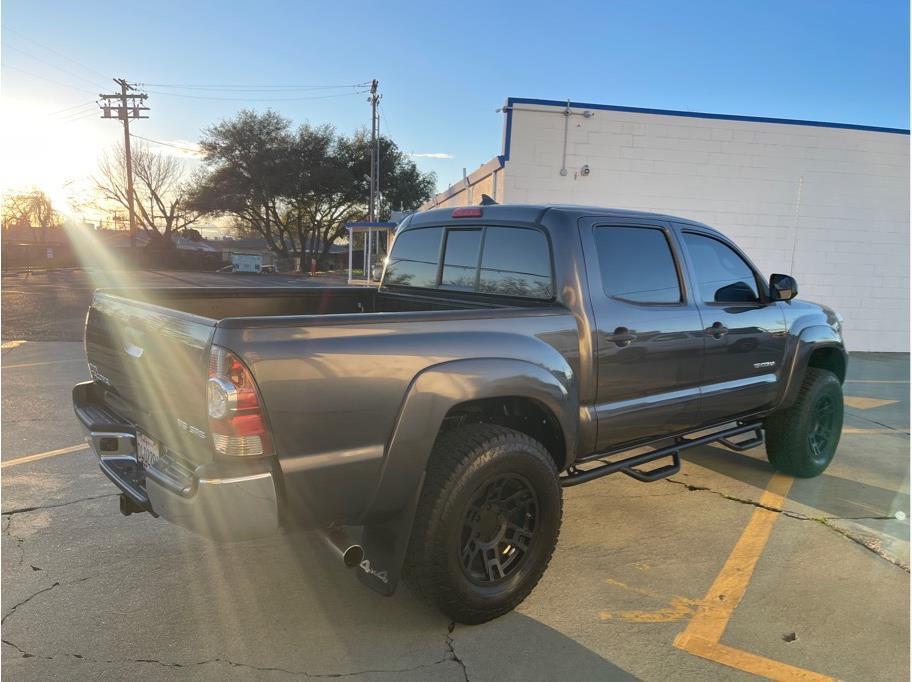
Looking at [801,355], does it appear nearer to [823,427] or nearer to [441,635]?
[823,427]

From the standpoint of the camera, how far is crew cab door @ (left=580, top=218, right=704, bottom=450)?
330cm

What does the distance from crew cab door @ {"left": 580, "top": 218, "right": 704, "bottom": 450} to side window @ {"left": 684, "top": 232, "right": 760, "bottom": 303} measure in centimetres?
22

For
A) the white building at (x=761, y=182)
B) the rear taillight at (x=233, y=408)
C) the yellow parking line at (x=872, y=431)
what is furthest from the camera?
the white building at (x=761, y=182)

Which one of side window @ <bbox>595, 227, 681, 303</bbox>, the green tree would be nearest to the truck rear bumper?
side window @ <bbox>595, 227, 681, 303</bbox>

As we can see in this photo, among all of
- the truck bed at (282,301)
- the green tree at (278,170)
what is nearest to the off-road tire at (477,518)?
the truck bed at (282,301)

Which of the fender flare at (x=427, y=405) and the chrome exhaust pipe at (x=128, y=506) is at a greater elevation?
the fender flare at (x=427, y=405)

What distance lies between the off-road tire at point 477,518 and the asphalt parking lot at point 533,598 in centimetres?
17

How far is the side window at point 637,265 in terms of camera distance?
342cm

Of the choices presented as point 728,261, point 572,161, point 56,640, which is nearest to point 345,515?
point 56,640

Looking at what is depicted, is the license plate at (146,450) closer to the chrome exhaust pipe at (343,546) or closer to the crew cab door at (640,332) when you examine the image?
the chrome exhaust pipe at (343,546)

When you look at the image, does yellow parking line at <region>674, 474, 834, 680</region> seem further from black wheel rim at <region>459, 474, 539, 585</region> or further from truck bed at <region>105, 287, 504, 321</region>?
truck bed at <region>105, 287, 504, 321</region>

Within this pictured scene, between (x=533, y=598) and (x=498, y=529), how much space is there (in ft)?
1.60

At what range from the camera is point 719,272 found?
4.12 m

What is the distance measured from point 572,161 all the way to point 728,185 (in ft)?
10.1
